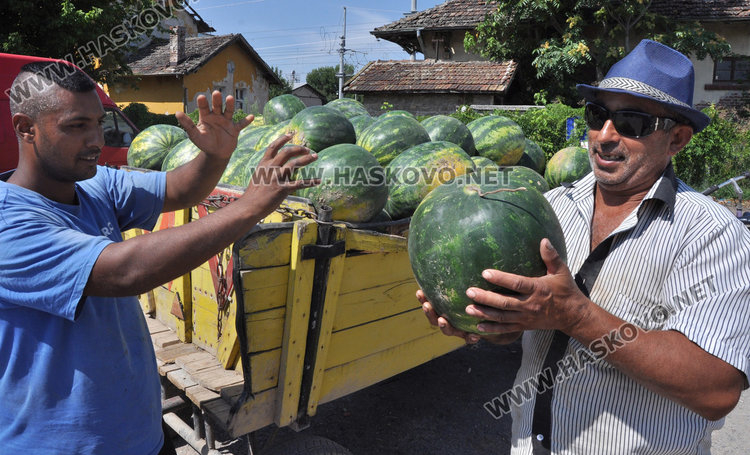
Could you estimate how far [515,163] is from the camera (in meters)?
5.07

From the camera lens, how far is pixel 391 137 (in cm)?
412

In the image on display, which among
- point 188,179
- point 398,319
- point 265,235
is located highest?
point 188,179

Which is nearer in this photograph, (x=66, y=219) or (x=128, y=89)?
(x=66, y=219)

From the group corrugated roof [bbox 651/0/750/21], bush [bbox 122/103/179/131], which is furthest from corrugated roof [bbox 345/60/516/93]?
bush [bbox 122/103/179/131]

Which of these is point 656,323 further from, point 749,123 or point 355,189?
point 749,123

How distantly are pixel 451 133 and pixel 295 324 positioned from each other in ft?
8.98

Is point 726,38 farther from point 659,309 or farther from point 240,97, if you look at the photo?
point 240,97

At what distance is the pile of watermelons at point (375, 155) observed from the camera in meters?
3.16

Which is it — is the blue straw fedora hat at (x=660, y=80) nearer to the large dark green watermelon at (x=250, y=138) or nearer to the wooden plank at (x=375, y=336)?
the wooden plank at (x=375, y=336)

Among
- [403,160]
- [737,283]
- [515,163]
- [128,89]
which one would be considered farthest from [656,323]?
[128,89]

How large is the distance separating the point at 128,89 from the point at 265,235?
2560 cm

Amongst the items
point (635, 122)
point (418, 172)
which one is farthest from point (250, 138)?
point (635, 122)

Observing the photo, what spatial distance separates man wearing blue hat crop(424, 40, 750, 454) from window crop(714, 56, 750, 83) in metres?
19.2

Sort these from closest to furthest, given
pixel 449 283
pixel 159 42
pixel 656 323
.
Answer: pixel 656 323, pixel 449 283, pixel 159 42
